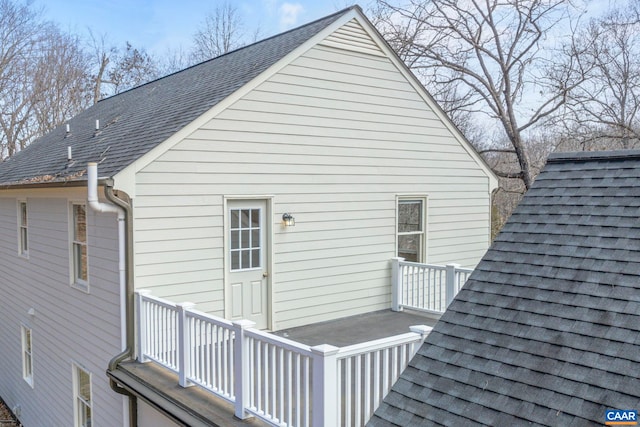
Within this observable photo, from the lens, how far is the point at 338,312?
7.82 metres

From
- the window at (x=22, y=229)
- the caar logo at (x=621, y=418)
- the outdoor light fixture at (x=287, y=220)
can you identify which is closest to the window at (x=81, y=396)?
the window at (x=22, y=229)

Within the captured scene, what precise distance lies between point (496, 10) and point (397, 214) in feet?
35.4

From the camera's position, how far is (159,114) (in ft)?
24.5

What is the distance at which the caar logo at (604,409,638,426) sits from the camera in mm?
2225

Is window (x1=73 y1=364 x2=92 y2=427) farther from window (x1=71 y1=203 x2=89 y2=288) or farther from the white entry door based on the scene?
the white entry door

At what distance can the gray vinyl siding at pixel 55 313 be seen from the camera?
629cm

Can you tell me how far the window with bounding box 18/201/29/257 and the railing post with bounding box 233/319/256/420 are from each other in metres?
6.79

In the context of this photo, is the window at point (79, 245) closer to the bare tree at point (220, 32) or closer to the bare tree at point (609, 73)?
the bare tree at point (609, 73)

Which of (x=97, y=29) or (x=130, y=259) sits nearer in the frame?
(x=130, y=259)

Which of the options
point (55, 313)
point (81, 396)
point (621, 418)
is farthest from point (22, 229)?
point (621, 418)

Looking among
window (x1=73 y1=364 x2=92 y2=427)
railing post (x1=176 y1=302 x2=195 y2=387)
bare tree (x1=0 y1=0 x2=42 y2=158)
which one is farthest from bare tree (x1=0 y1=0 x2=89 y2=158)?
railing post (x1=176 y1=302 x2=195 y2=387)

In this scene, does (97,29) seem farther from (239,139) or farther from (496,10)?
(239,139)

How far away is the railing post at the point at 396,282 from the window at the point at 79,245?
185 inches

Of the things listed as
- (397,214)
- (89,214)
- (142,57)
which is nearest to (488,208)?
(397,214)
